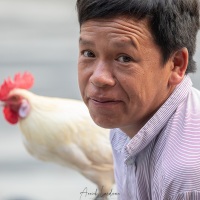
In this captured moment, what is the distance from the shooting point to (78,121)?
314cm

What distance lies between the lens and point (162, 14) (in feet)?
5.92

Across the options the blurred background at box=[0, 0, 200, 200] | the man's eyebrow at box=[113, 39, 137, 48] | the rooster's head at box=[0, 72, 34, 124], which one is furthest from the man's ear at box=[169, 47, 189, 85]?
the blurred background at box=[0, 0, 200, 200]

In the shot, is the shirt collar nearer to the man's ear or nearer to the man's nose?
the man's ear

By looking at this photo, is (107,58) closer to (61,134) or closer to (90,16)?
(90,16)

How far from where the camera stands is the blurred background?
13.2 feet

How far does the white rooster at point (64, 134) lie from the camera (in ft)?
10.2

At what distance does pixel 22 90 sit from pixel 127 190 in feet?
4.36

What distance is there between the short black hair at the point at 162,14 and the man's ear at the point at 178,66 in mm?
22

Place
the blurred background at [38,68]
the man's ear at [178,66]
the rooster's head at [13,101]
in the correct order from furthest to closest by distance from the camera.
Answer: the blurred background at [38,68] → the rooster's head at [13,101] → the man's ear at [178,66]

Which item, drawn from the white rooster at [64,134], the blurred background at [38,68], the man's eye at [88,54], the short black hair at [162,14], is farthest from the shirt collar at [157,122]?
the blurred background at [38,68]

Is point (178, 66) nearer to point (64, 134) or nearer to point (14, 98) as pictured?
point (64, 134)

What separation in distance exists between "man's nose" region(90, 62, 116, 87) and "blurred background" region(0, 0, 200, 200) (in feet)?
6.74

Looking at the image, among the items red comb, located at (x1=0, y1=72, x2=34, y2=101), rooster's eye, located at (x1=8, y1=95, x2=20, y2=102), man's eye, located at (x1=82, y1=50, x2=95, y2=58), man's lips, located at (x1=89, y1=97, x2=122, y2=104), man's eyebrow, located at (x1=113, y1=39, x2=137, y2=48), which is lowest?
rooster's eye, located at (x1=8, y1=95, x2=20, y2=102)

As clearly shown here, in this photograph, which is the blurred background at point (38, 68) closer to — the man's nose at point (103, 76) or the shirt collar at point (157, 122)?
the shirt collar at point (157, 122)
